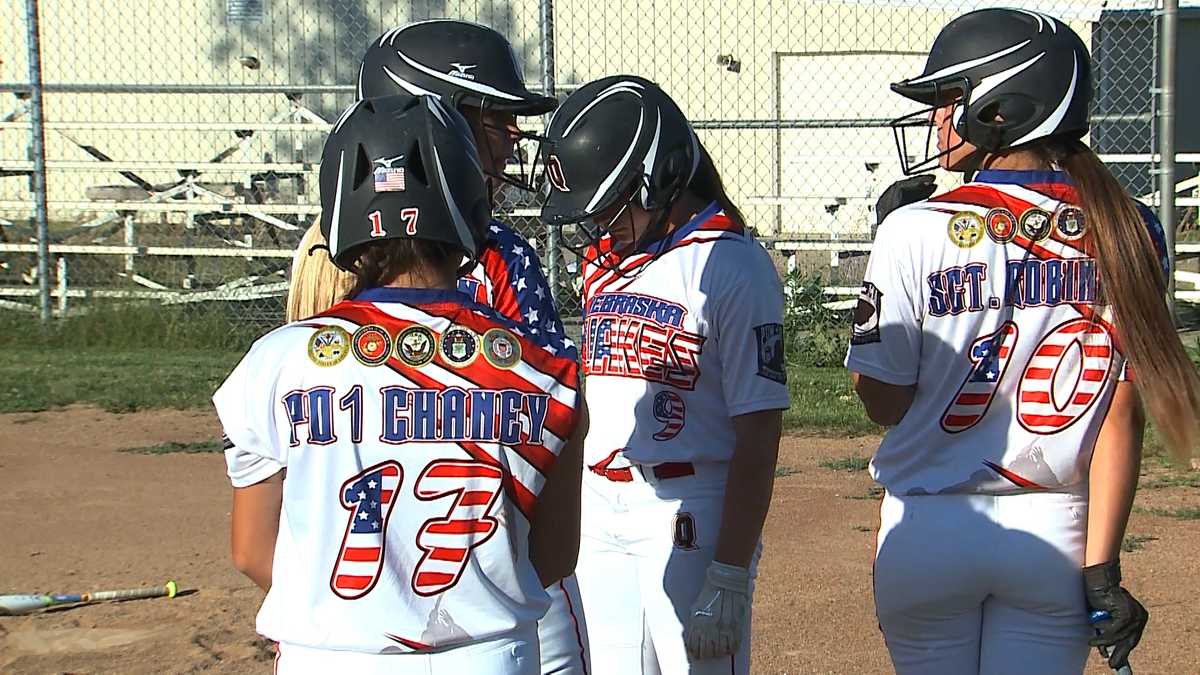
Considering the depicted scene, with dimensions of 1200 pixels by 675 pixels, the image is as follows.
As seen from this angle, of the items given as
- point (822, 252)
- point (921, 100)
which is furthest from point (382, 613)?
point (822, 252)

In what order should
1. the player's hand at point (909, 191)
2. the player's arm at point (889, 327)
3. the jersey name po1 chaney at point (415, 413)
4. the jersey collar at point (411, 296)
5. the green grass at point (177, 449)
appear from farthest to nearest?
the green grass at point (177, 449), the player's hand at point (909, 191), the player's arm at point (889, 327), the jersey collar at point (411, 296), the jersey name po1 chaney at point (415, 413)

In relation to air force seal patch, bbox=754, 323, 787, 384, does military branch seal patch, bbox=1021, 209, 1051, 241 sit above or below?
above

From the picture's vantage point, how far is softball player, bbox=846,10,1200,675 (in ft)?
9.71

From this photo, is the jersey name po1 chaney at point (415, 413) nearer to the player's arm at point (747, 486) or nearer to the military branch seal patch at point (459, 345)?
the military branch seal patch at point (459, 345)

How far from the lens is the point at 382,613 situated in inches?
93.1

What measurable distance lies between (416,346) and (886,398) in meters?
1.23

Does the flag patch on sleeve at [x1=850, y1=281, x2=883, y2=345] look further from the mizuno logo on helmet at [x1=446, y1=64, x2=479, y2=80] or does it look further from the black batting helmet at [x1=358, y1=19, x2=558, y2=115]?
the mizuno logo on helmet at [x1=446, y1=64, x2=479, y2=80]

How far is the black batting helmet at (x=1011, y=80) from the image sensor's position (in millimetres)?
3059

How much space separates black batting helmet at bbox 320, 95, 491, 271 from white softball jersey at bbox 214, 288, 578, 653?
0.44 ft

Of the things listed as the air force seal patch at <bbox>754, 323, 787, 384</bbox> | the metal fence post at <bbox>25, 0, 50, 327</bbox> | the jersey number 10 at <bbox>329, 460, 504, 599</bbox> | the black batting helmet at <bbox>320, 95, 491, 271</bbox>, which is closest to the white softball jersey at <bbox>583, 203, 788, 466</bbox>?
the air force seal patch at <bbox>754, 323, 787, 384</bbox>

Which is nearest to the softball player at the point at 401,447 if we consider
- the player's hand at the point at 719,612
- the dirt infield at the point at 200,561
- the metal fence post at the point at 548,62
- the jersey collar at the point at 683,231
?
the player's hand at the point at 719,612

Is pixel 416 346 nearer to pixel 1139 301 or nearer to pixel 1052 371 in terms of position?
pixel 1052 371

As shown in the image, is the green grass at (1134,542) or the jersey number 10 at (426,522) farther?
the green grass at (1134,542)

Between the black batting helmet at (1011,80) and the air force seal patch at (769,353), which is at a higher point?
the black batting helmet at (1011,80)
